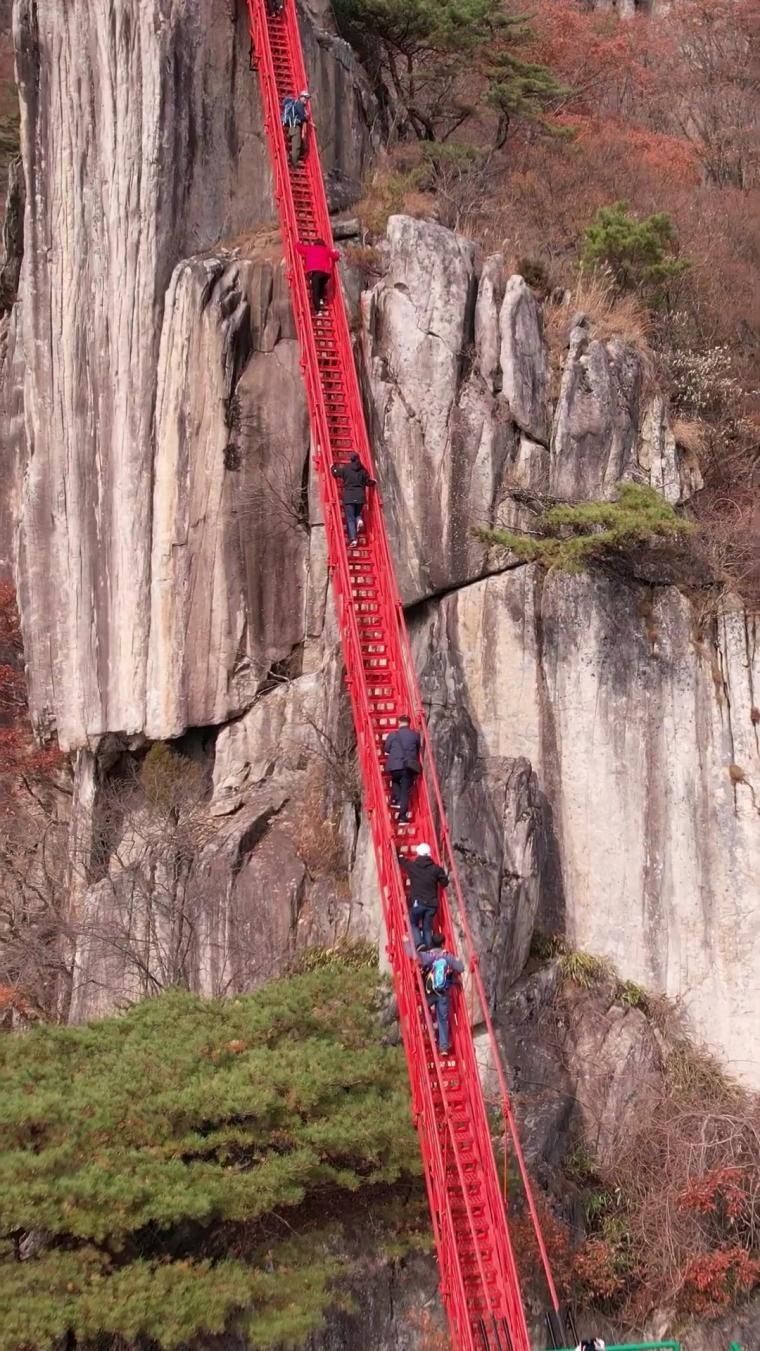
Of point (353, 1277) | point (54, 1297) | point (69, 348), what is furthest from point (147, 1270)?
point (69, 348)

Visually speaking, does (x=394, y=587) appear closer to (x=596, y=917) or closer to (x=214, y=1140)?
(x=596, y=917)

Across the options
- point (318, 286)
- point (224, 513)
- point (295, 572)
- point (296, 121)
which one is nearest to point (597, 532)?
point (295, 572)

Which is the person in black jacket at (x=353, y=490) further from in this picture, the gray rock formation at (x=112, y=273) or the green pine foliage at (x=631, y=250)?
the green pine foliage at (x=631, y=250)

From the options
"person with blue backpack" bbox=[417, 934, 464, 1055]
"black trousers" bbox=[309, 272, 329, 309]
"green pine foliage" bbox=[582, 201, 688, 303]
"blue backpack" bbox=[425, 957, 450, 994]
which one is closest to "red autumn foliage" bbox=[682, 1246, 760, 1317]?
"person with blue backpack" bbox=[417, 934, 464, 1055]

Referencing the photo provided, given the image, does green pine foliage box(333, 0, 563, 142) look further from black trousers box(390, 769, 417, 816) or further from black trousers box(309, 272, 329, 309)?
black trousers box(390, 769, 417, 816)

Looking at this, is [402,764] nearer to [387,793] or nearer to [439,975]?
[387,793]

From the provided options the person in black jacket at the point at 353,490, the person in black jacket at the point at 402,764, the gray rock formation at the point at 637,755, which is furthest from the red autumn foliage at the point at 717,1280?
the person in black jacket at the point at 353,490
